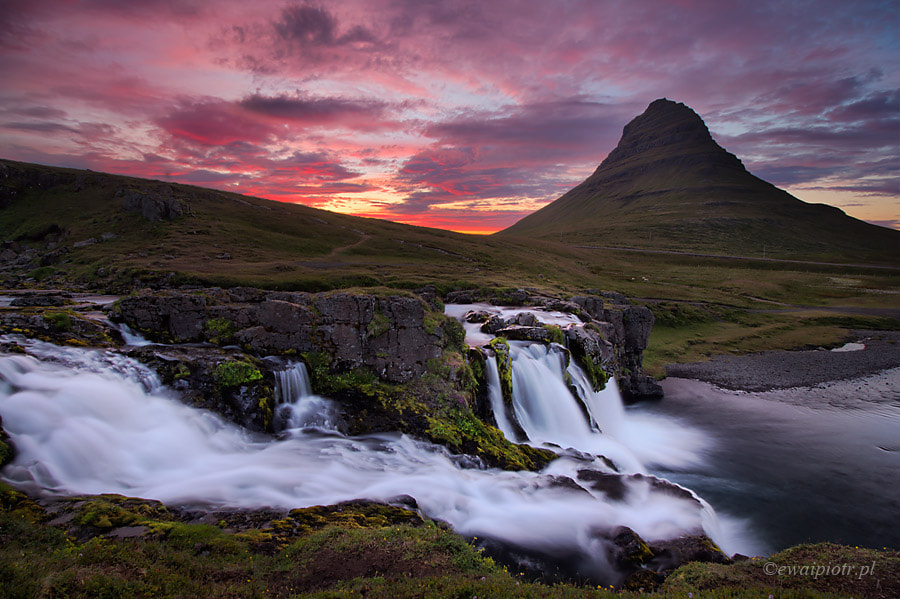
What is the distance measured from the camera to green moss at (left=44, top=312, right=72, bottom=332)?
17641mm

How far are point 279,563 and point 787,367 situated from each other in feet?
194

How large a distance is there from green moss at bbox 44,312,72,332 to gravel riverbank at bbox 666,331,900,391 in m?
52.4

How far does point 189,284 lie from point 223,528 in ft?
142

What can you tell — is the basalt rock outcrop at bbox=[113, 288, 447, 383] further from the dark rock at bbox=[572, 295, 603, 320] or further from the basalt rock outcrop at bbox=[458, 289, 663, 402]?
the dark rock at bbox=[572, 295, 603, 320]

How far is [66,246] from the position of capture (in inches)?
2408

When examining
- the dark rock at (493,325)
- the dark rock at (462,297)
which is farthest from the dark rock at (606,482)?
the dark rock at (462,297)

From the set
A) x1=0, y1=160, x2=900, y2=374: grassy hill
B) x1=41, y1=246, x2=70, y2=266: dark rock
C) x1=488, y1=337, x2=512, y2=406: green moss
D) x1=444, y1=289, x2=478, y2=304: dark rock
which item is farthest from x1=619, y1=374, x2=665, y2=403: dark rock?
x1=41, y1=246, x2=70, y2=266: dark rock

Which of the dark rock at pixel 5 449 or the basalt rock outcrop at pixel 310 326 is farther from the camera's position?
the basalt rock outcrop at pixel 310 326

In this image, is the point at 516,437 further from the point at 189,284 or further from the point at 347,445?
the point at 189,284

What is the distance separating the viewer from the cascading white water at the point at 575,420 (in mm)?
23984

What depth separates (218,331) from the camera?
20.7m

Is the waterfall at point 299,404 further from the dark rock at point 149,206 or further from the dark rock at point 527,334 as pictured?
the dark rock at point 149,206

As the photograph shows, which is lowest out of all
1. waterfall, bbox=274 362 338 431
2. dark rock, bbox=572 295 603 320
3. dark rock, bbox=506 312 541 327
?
waterfall, bbox=274 362 338 431

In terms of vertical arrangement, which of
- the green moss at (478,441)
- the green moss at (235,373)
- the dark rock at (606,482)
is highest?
the green moss at (235,373)
